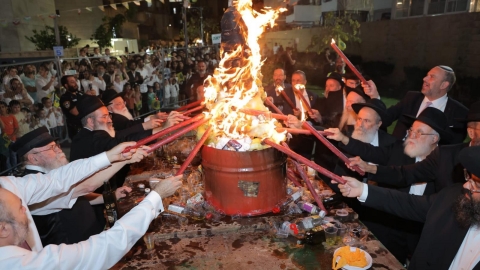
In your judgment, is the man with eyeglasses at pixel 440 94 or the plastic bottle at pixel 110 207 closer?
the plastic bottle at pixel 110 207

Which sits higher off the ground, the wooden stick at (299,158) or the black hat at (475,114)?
the black hat at (475,114)

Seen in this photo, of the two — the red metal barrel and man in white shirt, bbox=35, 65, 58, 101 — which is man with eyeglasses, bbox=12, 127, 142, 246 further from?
→ man in white shirt, bbox=35, 65, 58, 101

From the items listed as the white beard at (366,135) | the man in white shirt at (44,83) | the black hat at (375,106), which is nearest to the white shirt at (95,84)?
the man in white shirt at (44,83)

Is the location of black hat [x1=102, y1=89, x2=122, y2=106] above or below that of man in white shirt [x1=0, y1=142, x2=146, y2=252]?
above

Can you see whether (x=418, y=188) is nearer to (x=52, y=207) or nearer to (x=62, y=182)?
(x=62, y=182)

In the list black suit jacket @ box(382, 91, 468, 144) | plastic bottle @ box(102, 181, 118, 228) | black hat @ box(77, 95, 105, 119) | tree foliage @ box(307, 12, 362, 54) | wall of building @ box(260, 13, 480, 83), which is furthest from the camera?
tree foliage @ box(307, 12, 362, 54)

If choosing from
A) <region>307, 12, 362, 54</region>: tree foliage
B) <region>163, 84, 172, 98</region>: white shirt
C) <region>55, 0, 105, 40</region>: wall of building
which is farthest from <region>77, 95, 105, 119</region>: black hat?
<region>55, 0, 105, 40</region>: wall of building

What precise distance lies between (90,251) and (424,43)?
1671 centimetres

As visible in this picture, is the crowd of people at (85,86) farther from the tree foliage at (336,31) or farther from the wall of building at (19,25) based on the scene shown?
the wall of building at (19,25)

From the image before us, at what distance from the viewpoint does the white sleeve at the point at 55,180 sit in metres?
3.13

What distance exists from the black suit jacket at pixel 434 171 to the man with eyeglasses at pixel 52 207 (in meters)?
3.22

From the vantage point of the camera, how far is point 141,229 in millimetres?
2746

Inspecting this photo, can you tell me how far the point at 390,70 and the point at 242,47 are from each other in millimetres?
15860

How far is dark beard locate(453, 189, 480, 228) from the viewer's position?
275 centimetres
